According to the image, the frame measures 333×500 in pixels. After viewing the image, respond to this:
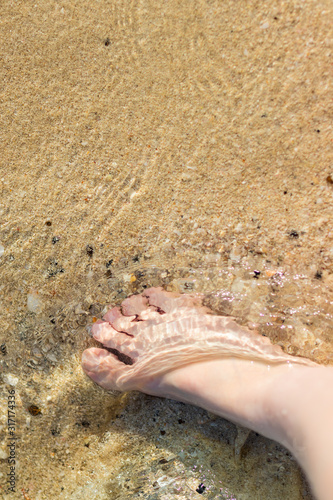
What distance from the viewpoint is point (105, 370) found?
1.90 meters

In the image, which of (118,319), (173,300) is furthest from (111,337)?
(173,300)

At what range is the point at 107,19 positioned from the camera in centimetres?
190

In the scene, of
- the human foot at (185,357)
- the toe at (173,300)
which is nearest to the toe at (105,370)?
the human foot at (185,357)

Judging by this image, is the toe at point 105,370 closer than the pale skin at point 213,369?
No

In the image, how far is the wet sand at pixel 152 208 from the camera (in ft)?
5.91

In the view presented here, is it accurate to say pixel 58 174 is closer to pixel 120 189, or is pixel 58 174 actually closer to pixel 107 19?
pixel 120 189

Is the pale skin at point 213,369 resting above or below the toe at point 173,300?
below

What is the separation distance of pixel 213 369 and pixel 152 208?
32.8 inches

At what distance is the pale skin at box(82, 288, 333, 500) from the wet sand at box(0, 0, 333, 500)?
93 mm

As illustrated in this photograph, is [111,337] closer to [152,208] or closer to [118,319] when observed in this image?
[118,319]

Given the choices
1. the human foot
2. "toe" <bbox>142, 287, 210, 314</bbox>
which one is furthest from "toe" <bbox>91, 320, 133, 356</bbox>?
"toe" <bbox>142, 287, 210, 314</bbox>

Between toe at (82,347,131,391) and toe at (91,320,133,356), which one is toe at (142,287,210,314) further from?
toe at (82,347,131,391)

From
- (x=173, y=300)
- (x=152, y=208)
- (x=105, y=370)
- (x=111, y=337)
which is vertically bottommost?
(x=105, y=370)

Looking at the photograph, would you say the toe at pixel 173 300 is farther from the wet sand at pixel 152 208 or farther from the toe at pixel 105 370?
the toe at pixel 105 370
